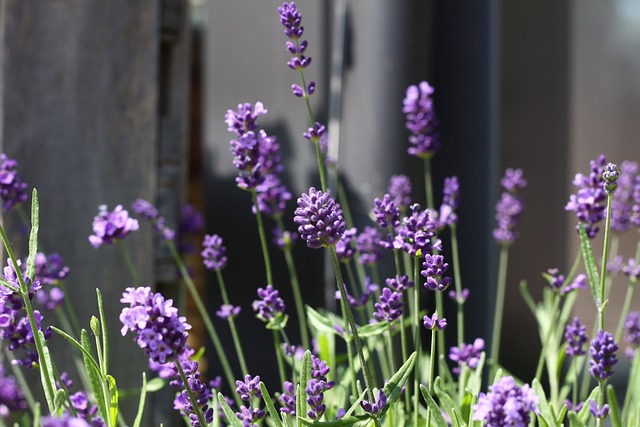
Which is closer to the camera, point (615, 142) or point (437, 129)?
point (437, 129)

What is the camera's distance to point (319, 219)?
1187mm

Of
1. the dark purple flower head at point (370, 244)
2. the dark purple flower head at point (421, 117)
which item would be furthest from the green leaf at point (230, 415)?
the dark purple flower head at point (421, 117)

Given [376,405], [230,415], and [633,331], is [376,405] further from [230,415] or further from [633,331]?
[633,331]

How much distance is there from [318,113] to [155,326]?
178 cm

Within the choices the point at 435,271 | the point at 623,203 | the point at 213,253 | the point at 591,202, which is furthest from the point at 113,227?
the point at 623,203

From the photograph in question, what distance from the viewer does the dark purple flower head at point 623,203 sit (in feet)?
6.61

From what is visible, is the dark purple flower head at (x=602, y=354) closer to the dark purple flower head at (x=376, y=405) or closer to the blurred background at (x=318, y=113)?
the dark purple flower head at (x=376, y=405)

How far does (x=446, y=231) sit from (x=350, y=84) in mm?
549

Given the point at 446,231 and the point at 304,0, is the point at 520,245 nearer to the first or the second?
the point at 446,231

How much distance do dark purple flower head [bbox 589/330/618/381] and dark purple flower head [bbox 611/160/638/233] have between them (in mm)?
730

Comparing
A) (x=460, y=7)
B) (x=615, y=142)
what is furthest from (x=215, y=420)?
(x=615, y=142)

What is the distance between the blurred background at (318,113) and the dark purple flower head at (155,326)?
147cm

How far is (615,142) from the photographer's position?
3.07m

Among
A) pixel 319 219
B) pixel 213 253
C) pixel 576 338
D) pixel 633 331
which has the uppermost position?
pixel 319 219
